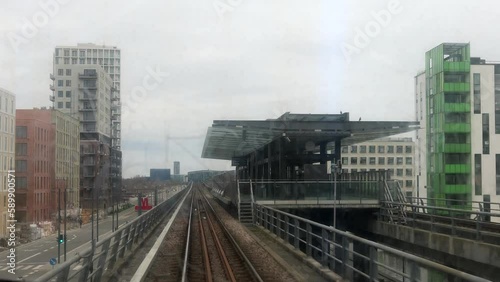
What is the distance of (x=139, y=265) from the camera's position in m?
12.7

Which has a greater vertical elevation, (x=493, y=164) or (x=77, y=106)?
(x=77, y=106)

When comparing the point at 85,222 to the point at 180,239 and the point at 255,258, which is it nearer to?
the point at 255,258

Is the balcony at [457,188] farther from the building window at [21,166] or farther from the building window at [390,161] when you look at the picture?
the building window at [21,166]

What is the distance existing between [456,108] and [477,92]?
5.07 ft

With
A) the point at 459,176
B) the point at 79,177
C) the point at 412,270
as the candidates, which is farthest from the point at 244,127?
the point at 412,270

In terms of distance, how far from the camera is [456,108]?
29.5 m

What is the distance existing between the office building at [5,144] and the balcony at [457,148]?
2430cm

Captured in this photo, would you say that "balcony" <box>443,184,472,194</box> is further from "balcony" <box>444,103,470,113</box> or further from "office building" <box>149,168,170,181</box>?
"office building" <box>149,168,170,181</box>

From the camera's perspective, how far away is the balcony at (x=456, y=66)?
94.0 ft

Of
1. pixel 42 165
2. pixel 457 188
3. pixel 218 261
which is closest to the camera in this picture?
Result: pixel 42 165

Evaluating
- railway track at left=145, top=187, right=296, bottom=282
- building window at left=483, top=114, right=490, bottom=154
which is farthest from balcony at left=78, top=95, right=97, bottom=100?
building window at left=483, top=114, right=490, bottom=154

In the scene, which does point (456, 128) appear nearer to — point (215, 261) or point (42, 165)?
point (215, 261)

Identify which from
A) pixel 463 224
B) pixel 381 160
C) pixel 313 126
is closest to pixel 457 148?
pixel 381 160

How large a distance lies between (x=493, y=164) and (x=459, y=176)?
1952mm
